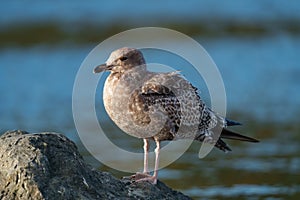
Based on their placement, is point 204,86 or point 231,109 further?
point 204,86

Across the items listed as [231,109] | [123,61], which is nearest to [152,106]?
[123,61]

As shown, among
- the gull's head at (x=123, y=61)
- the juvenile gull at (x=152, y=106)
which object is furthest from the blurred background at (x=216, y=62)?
the gull's head at (x=123, y=61)

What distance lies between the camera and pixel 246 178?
11.2 meters

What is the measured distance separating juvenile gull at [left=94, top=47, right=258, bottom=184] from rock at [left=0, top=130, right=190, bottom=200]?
626mm

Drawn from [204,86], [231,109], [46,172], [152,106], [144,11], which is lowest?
[46,172]

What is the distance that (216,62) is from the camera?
17.8m

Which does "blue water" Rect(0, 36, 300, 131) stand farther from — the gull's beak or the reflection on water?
the gull's beak

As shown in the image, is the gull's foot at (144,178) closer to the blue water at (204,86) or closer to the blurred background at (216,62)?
the blurred background at (216,62)

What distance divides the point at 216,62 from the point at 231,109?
2782 millimetres

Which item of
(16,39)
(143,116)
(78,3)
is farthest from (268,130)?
(78,3)

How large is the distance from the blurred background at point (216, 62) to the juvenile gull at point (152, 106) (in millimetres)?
2096

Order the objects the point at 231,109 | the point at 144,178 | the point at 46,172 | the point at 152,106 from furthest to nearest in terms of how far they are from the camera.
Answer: the point at 231,109, the point at 152,106, the point at 144,178, the point at 46,172

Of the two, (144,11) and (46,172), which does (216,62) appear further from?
(46,172)

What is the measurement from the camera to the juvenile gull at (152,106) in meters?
7.87
